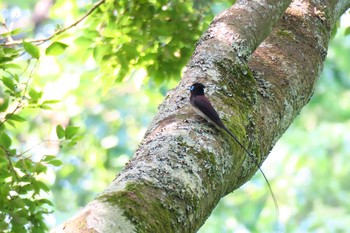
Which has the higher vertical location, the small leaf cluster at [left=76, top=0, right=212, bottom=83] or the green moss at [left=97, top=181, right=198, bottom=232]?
the small leaf cluster at [left=76, top=0, right=212, bottom=83]

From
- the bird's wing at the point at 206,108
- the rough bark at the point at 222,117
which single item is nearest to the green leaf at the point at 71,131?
the rough bark at the point at 222,117

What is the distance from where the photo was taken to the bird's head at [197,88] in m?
2.00

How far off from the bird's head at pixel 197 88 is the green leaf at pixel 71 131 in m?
0.76

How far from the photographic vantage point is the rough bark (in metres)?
1.52

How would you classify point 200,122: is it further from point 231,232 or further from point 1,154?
point 231,232

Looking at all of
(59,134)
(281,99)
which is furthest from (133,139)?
(281,99)

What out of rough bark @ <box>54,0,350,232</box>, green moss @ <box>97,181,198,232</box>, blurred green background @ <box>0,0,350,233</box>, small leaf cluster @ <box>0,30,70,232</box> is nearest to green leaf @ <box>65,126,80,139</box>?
small leaf cluster @ <box>0,30,70,232</box>

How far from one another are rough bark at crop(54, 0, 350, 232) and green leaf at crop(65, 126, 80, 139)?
24.2 inches

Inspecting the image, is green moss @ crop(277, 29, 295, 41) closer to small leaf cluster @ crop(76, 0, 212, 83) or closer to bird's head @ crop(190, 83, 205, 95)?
bird's head @ crop(190, 83, 205, 95)

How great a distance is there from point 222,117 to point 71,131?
0.91 m

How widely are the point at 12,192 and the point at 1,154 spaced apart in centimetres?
16

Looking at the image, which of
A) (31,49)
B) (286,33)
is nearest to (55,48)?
(31,49)

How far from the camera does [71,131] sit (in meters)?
2.70

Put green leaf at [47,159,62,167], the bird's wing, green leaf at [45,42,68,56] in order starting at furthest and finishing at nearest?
1. green leaf at [45,42,68,56]
2. green leaf at [47,159,62,167]
3. the bird's wing
